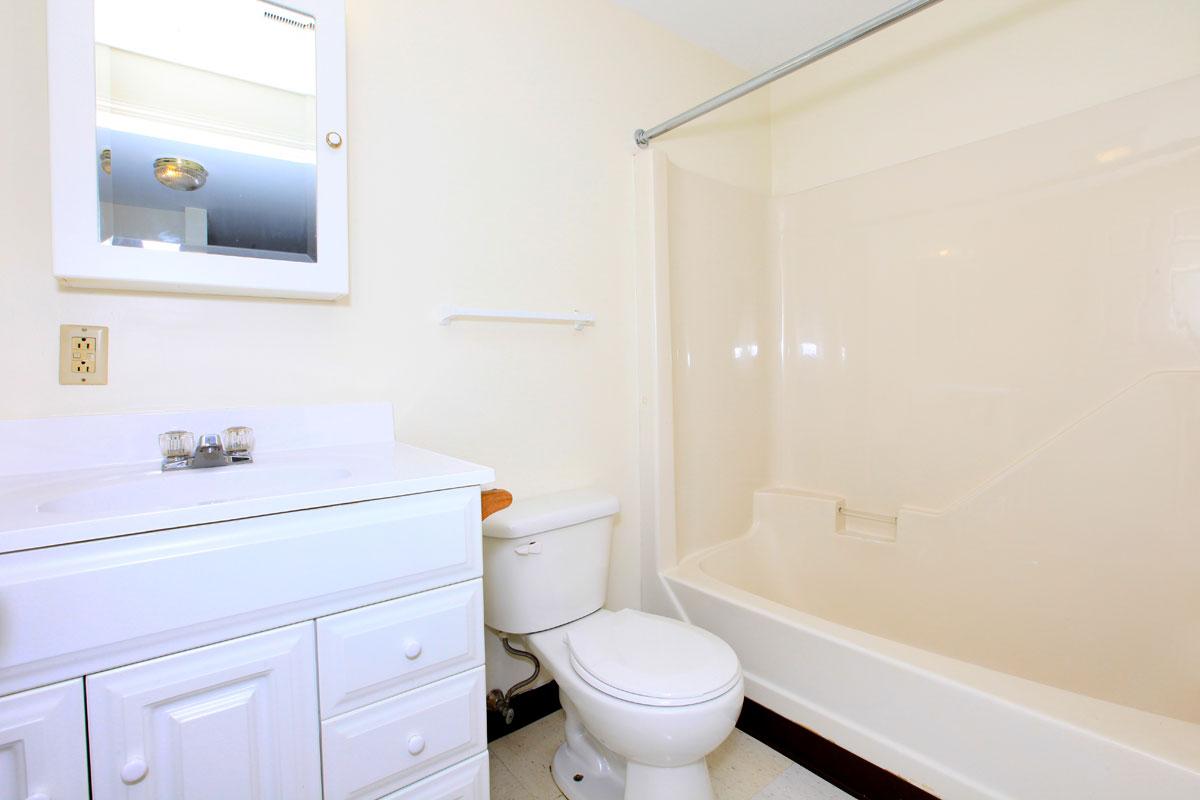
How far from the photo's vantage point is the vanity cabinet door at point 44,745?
24.8 inches

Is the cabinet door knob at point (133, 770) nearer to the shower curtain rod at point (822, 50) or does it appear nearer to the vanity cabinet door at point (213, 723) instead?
the vanity cabinet door at point (213, 723)

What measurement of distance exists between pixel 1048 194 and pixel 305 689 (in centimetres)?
229

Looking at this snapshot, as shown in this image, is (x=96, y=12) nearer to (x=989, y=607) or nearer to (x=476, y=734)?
(x=476, y=734)

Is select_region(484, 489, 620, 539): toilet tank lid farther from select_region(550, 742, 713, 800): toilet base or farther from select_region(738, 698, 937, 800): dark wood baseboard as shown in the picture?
select_region(738, 698, 937, 800): dark wood baseboard

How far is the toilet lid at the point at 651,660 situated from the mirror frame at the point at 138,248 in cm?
103

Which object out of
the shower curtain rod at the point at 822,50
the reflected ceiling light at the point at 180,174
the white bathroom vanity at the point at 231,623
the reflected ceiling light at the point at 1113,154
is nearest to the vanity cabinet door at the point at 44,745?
the white bathroom vanity at the point at 231,623

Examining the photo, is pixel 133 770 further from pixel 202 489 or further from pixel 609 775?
pixel 609 775

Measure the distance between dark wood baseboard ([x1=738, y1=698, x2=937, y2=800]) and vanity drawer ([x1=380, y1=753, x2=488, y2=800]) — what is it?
91cm

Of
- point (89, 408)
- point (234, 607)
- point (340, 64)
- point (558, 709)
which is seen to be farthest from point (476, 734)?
point (340, 64)

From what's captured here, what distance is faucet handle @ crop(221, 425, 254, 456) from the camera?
1.12 meters

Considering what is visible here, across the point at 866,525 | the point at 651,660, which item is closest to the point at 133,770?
the point at 651,660

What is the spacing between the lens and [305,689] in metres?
0.82

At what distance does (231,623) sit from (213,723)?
134 mm

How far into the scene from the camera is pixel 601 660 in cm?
123
